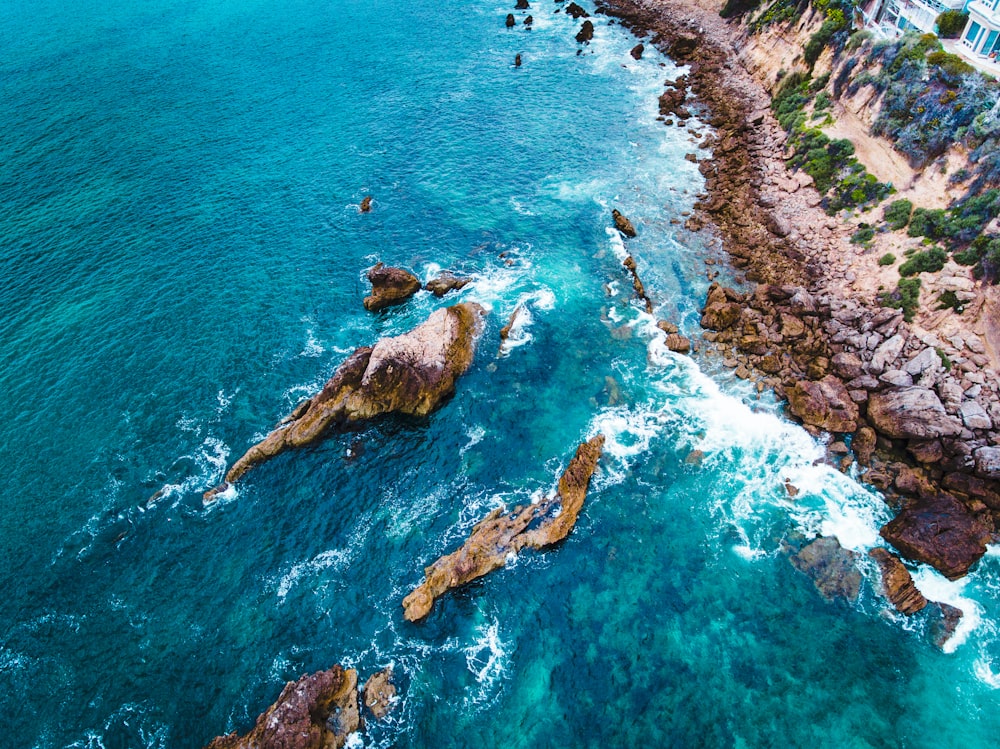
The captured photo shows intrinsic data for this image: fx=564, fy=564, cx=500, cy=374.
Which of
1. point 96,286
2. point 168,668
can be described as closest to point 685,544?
point 168,668

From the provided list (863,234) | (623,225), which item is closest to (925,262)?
(863,234)

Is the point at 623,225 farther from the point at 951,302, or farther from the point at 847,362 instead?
the point at 951,302

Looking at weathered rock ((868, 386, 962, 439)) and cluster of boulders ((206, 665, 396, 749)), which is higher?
weathered rock ((868, 386, 962, 439))

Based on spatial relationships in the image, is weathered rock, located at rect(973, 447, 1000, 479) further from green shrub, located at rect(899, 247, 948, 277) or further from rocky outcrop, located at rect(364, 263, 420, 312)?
rocky outcrop, located at rect(364, 263, 420, 312)

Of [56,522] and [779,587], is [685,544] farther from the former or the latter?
[56,522]

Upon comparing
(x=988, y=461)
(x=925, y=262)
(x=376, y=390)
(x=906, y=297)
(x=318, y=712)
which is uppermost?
(x=925, y=262)

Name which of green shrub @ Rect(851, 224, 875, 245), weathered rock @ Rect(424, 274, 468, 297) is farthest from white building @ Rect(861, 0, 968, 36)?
weathered rock @ Rect(424, 274, 468, 297)
